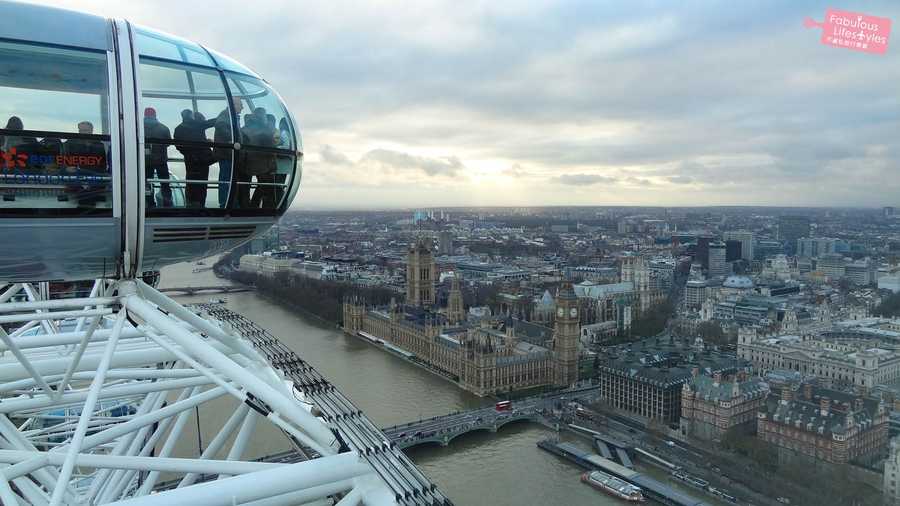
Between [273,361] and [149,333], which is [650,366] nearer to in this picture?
[273,361]

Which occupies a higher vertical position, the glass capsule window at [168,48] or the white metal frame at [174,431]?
the glass capsule window at [168,48]

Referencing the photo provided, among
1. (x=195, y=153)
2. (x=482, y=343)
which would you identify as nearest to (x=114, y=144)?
(x=195, y=153)

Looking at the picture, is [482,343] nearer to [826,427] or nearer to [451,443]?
[451,443]

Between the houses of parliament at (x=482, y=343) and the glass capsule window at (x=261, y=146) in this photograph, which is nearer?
the glass capsule window at (x=261, y=146)

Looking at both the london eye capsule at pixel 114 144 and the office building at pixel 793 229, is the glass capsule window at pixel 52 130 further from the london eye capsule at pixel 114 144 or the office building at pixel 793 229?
the office building at pixel 793 229

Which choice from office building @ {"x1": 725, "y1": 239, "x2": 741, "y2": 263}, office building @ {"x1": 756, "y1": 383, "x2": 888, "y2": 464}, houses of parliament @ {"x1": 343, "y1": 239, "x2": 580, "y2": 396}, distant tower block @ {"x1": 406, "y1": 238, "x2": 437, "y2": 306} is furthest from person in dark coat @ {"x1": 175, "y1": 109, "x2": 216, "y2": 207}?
office building @ {"x1": 725, "y1": 239, "x2": 741, "y2": 263}

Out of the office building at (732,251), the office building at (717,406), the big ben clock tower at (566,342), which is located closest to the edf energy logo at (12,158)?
the office building at (717,406)

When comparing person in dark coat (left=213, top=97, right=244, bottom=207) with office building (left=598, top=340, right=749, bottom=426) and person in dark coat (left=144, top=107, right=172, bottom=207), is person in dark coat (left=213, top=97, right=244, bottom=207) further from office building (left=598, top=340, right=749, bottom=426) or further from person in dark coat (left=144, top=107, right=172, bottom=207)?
office building (left=598, top=340, right=749, bottom=426)
